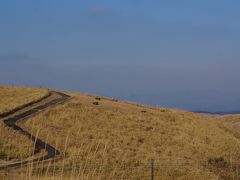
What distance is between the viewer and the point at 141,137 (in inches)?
1553

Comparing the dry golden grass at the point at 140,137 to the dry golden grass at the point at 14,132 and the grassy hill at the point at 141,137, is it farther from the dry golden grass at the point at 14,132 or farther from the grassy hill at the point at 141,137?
the dry golden grass at the point at 14,132

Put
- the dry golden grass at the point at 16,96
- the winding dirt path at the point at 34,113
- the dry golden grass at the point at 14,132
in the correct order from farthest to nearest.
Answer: the dry golden grass at the point at 16,96, the winding dirt path at the point at 34,113, the dry golden grass at the point at 14,132

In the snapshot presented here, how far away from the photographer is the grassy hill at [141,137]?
27375 millimetres

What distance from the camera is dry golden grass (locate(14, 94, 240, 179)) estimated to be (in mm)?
27477

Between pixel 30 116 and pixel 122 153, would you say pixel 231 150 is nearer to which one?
pixel 122 153

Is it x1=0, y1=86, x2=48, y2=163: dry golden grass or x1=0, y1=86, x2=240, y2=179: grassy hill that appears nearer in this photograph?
x1=0, y1=86, x2=48, y2=163: dry golden grass

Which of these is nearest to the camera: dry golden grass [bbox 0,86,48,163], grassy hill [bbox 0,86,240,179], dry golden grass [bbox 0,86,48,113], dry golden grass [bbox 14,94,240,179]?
dry golden grass [bbox 0,86,48,163]

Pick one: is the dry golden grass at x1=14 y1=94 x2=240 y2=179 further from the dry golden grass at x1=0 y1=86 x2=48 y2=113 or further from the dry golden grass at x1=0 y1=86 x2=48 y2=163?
the dry golden grass at x1=0 y1=86 x2=48 y2=113

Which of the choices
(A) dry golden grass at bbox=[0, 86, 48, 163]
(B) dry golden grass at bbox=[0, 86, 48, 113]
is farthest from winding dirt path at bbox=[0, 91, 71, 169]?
(B) dry golden grass at bbox=[0, 86, 48, 113]

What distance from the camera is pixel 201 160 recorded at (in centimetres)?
3322

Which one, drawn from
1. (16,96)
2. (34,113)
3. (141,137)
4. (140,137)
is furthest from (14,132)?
(16,96)

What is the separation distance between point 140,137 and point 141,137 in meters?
0.12

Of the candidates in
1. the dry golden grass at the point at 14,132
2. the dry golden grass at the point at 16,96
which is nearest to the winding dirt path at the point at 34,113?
the dry golden grass at the point at 14,132

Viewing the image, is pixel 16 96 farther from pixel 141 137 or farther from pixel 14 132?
pixel 14 132
